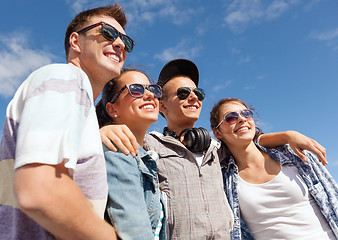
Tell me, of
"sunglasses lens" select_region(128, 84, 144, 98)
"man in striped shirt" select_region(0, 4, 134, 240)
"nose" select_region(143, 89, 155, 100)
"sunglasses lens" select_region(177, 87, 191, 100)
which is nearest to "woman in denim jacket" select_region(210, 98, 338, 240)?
"sunglasses lens" select_region(177, 87, 191, 100)

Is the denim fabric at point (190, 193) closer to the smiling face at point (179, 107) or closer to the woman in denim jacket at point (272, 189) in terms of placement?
the smiling face at point (179, 107)

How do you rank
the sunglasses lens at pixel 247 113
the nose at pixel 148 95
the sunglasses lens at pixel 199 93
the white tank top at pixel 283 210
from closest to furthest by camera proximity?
the nose at pixel 148 95, the white tank top at pixel 283 210, the sunglasses lens at pixel 199 93, the sunglasses lens at pixel 247 113

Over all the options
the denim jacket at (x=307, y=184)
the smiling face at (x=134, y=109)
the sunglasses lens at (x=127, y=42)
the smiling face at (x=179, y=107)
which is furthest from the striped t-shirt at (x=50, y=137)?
the denim jacket at (x=307, y=184)

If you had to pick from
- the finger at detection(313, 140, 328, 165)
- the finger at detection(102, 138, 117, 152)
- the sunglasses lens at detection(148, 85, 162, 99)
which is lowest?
the finger at detection(102, 138, 117, 152)

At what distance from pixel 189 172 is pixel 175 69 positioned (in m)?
1.98

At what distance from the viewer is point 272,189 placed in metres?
3.98

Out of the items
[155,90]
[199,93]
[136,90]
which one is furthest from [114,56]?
[199,93]

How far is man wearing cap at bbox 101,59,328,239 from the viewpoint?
3035 mm

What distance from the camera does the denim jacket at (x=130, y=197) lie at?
5.54 ft

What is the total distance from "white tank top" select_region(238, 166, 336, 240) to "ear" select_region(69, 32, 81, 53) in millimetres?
3108

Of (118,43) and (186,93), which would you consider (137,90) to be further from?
(186,93)

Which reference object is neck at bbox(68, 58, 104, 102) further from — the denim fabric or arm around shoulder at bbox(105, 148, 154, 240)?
the denim fabric

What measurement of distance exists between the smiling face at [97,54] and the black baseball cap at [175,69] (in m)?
1.83

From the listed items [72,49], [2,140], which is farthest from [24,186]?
[72,49]
